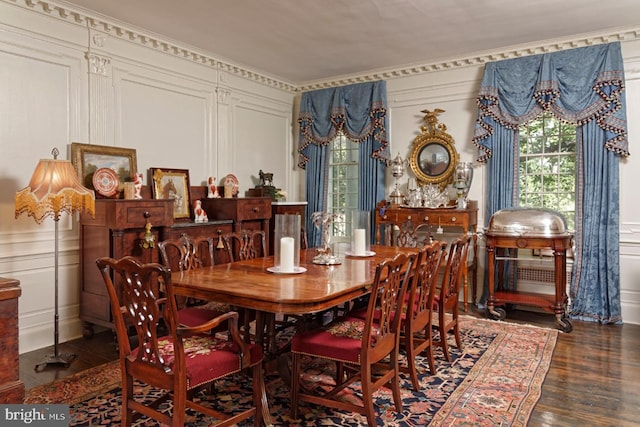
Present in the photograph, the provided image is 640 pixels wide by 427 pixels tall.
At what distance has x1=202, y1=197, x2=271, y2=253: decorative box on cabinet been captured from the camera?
5.18 meters

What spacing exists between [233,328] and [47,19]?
3.39 metres

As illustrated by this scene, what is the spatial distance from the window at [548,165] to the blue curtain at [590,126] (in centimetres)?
23

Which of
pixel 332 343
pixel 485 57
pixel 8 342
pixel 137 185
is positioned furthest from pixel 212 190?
pixel 485 57

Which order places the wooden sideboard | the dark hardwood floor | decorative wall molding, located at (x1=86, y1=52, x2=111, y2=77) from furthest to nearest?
the wooden sideboard < decorative wall molding, located at (x1=86, y1=52, x2=111, y2=77) < the dark hardwood floor

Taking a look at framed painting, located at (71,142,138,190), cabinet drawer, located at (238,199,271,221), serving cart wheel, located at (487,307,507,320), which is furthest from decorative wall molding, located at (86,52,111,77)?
serving cart wheel, located at (487,307,507,320)

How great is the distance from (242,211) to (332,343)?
2994mm

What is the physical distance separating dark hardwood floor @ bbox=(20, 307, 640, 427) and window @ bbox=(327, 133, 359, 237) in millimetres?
2793

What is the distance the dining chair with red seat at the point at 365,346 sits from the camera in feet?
7.70

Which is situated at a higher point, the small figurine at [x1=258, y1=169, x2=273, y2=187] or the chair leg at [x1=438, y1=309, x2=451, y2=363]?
the small figurine at [x1=258, y1=169, x2=273, y2=187]

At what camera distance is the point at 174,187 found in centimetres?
505

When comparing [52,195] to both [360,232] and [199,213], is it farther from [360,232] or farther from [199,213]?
[360,232]

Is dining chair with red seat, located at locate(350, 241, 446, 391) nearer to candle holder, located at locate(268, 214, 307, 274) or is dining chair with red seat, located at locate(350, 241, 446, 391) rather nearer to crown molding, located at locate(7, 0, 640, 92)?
candle holder, located at locate(268, 214, 307, 274)

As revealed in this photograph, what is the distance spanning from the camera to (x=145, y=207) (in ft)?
13.4

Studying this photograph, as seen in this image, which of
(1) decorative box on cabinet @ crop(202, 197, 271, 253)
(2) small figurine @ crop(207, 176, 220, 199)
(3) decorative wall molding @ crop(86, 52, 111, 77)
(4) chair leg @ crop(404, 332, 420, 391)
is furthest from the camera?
(2) small figurine @ crop(207, 176, 220, 199)
